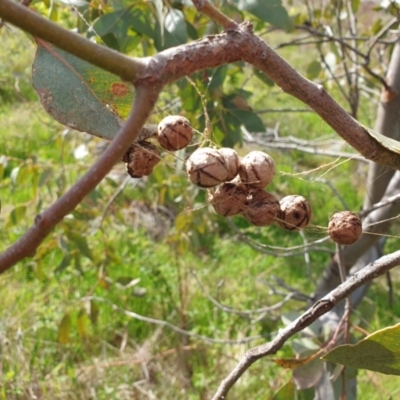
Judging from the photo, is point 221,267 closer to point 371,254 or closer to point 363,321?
point 371,254

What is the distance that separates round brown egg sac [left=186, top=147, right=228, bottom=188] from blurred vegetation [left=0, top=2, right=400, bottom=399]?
21.9 inches

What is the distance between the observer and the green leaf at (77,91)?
547 mm

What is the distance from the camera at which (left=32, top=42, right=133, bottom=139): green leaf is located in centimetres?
55

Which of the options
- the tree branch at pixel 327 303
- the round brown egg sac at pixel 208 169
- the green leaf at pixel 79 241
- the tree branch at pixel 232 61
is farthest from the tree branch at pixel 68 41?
the green leaf at pixel 79 241

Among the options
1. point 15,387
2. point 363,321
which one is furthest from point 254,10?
point 15,387

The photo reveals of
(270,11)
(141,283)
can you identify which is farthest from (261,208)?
(141,283)

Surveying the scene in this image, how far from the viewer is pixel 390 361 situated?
1.67ft

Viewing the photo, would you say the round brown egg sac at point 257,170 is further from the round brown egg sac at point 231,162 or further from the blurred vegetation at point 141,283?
the blurred vegetation at point 141,283

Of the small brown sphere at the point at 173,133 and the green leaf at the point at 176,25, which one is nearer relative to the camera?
the small brown sphere at the point at 173,133

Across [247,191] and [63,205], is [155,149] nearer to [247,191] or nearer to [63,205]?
[247,191]

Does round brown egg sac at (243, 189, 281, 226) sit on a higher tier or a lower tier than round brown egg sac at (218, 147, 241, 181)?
lower

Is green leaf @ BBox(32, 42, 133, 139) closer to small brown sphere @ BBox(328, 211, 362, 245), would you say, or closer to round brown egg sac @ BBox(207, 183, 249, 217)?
round brown egg sac @ BBox(207, 183, 249, 217)

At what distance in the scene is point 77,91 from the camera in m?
0.56

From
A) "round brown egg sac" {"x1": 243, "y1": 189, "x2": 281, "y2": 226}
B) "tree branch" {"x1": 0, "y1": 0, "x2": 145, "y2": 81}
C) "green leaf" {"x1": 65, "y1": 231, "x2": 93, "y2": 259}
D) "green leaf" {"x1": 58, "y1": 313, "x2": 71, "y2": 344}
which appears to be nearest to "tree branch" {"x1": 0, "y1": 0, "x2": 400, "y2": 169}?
"tree branch" {"x1": 0, "y1": 0, "x2": 145, "y2": 81}
